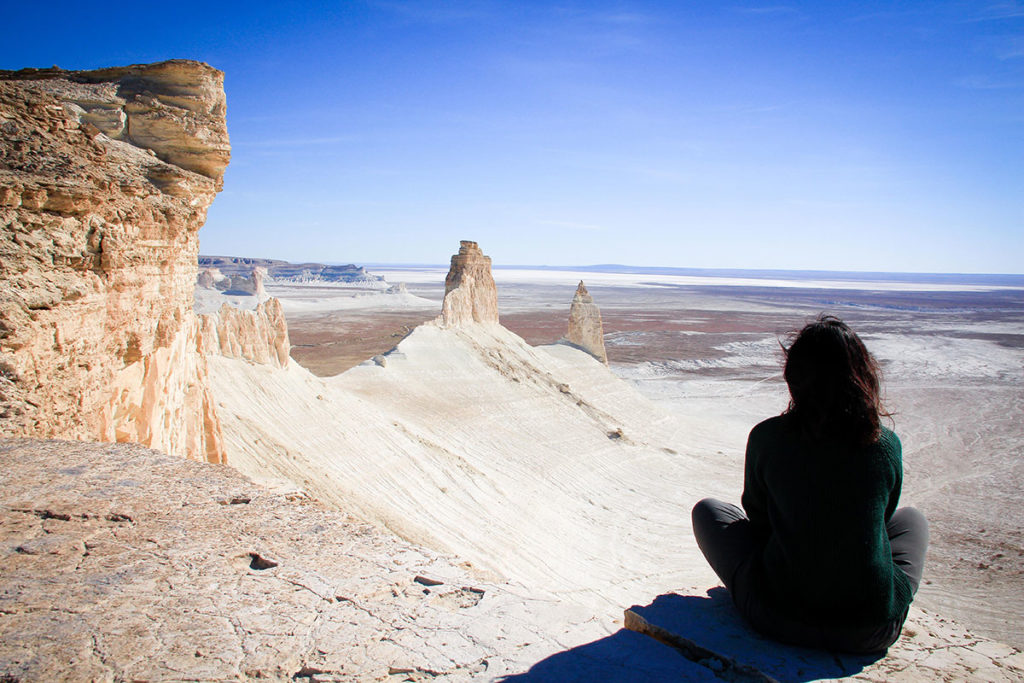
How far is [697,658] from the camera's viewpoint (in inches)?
91.7

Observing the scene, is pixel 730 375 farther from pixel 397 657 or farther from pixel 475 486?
pixel 397 657

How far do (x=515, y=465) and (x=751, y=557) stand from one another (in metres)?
13.4

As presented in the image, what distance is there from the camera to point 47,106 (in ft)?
15.1

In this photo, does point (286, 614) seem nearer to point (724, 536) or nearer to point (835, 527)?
point (724, 536)

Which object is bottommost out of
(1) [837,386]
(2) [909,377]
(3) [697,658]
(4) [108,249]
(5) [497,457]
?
(5) [497,457]

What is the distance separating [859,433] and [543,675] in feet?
4.72

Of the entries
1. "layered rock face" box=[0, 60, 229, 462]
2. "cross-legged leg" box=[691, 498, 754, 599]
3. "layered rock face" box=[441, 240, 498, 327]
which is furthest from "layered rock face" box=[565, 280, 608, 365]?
"cross-legged leg" box=[691, 498, 754, 599]

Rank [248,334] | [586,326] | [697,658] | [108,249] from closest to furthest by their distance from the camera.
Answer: [697,658] → [108,249] → [248,334] → [586,326]

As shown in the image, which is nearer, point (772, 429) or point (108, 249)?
point (772, 429)

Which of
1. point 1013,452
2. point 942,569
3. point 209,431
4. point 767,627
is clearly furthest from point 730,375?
point 767,627

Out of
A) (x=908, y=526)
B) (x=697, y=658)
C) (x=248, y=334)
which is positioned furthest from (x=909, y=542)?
(x=248, y=334)

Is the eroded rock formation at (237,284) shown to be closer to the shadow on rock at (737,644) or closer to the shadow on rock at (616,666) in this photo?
the shadow on rock at (737,644)

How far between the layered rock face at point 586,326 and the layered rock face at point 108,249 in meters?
19.6

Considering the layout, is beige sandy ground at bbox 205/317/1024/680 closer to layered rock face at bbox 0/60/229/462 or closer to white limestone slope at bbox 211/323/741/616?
white limestone slope at bbox 211/323/741/616
